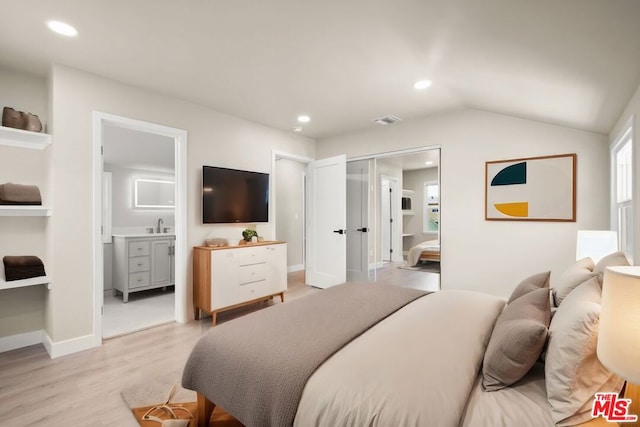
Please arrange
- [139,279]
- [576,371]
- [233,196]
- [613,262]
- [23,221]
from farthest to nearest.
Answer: [139,279] → [233,196] → [23,221] → [613,262] → [576,371]

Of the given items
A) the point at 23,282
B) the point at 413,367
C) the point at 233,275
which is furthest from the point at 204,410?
the point at 23,282

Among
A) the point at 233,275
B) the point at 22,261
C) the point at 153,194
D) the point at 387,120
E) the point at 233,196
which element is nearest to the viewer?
the point at 22,261

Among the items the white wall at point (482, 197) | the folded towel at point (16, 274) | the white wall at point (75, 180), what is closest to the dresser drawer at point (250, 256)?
the white wall at point (75, 180)

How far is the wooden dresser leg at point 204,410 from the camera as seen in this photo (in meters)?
1.67

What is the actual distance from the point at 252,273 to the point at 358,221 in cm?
233

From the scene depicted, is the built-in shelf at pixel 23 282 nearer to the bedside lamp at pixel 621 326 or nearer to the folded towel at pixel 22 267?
the folded towel at pixel 22 267

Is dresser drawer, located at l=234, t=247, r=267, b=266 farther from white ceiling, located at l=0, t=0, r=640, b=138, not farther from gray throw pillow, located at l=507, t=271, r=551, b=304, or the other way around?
gray throw pillow, located at l=507, t=271, r=551, b=304

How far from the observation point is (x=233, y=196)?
13.1 ft

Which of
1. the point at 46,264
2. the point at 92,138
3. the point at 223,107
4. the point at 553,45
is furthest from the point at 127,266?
the point at 553,45

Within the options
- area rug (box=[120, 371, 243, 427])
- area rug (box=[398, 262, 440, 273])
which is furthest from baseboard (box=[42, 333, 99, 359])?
area rug (box=[398, 262, 440, 273])

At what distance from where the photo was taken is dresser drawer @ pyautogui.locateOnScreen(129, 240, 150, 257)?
4.45m

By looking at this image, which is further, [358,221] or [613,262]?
[358,221]

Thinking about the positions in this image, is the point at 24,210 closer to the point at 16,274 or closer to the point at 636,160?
the point at 16,274

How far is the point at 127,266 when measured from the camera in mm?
4348
